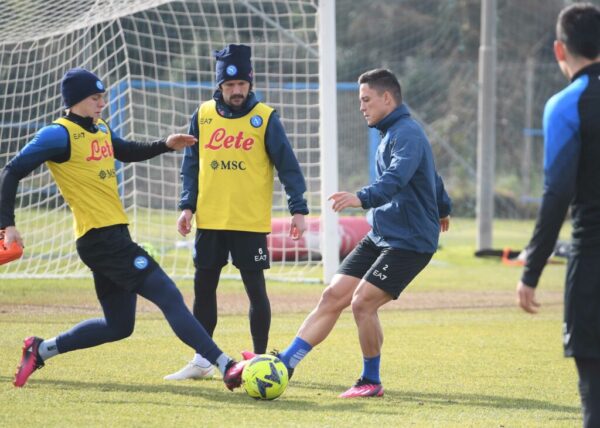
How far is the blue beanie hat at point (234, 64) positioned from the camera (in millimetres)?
7012

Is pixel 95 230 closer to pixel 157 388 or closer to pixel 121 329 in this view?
Result: pixel 121 329

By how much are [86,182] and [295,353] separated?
1.66 metres

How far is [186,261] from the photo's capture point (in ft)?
48.4

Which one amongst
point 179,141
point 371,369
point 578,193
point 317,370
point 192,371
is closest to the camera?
point 578,193

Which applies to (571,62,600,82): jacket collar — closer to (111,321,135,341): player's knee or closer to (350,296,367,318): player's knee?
(350,296,367,318): player's knee

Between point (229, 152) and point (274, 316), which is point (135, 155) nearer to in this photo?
point (229, 152)

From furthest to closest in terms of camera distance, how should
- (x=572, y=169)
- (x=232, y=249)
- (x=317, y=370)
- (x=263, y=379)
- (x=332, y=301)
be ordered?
(x=317, y=370), (x=232, y=249), (x=332, y=301), (x=263, y=379), (x=572, y=169)

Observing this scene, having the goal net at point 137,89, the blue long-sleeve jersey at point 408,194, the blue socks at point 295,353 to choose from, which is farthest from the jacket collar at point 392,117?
the goal net at point 137,89

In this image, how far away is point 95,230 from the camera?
21.6 ft

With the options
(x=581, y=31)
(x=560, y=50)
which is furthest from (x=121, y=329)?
(x=581, y=31)

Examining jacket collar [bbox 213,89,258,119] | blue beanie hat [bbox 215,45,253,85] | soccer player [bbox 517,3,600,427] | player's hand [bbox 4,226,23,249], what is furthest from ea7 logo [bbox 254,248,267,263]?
soccer player [bbox 517,3,600,427]

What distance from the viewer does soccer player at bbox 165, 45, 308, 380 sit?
7086mm

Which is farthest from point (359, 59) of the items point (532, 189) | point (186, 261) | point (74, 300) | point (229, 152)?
point (229, 152)

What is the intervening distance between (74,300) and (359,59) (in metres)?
18.7
